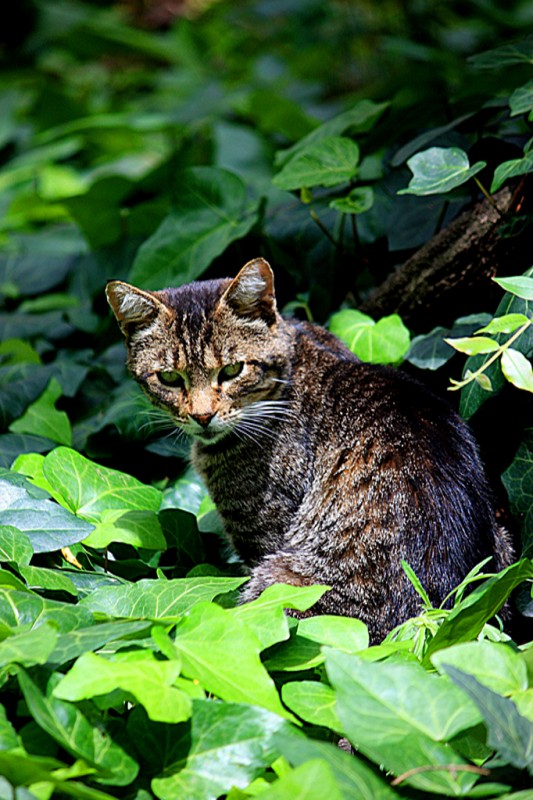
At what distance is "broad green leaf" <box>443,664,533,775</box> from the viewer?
134cm

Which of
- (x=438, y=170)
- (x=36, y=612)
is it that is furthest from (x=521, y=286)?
(x=36, y=612)

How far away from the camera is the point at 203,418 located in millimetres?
2309

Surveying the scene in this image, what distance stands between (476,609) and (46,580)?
36.7 inches

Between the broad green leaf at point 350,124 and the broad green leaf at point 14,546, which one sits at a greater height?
the broad green leaf at point 350,124

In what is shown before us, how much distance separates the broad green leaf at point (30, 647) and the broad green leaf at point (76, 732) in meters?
0.03

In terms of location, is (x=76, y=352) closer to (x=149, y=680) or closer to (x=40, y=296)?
(x=40, y=296)

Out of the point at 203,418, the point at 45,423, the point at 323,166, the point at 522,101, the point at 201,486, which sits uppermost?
the point at 522,101

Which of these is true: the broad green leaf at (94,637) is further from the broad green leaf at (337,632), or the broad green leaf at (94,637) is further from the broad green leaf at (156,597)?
the broad green leaf at (337,632)

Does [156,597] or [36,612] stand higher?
[36,612]

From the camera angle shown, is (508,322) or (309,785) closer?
(309,785)

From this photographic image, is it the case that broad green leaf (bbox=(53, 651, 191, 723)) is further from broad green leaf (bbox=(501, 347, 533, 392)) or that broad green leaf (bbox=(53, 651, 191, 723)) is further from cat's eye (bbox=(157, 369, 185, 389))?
cat's eye (bbox=(157, 369, 185, 389))

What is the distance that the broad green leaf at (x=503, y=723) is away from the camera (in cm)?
134

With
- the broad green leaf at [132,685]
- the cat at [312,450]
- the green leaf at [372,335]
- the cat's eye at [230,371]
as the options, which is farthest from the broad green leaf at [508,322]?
the broad green leaf at [132,685]

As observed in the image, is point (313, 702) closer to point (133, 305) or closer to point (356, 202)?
point (133, 305)
